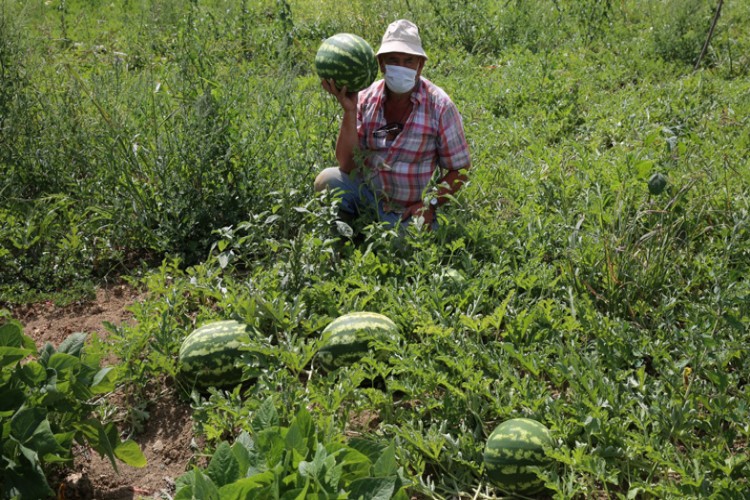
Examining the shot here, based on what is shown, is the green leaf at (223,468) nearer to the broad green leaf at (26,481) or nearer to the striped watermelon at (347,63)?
the broad green leaf at (26,481)

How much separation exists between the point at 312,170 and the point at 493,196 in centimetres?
120

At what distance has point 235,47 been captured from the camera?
289 inches

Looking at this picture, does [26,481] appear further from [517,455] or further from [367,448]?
[517,455]

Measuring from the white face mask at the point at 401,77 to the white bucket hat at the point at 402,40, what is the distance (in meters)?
0.10

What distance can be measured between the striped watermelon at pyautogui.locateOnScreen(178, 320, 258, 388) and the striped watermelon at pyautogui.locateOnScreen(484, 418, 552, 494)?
125 cm

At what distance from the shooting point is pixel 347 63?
4516 millimetres

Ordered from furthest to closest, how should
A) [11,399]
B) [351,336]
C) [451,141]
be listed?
[451,141], [351,336], [11,399]

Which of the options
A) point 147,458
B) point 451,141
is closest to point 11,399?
point 147,458

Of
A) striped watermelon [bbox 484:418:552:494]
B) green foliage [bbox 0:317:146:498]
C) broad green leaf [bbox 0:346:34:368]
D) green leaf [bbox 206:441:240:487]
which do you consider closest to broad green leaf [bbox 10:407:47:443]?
green foliage [bbox 0:317:146:498]

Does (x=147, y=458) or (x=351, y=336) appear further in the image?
(x=351, y=336)

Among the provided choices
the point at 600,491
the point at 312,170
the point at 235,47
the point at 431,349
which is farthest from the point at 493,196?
the point at 235,47

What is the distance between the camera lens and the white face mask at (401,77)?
4508 millimetres

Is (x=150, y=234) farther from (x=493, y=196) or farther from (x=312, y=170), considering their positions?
(x=493, y=196)

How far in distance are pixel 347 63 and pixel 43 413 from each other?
263 centimetres
